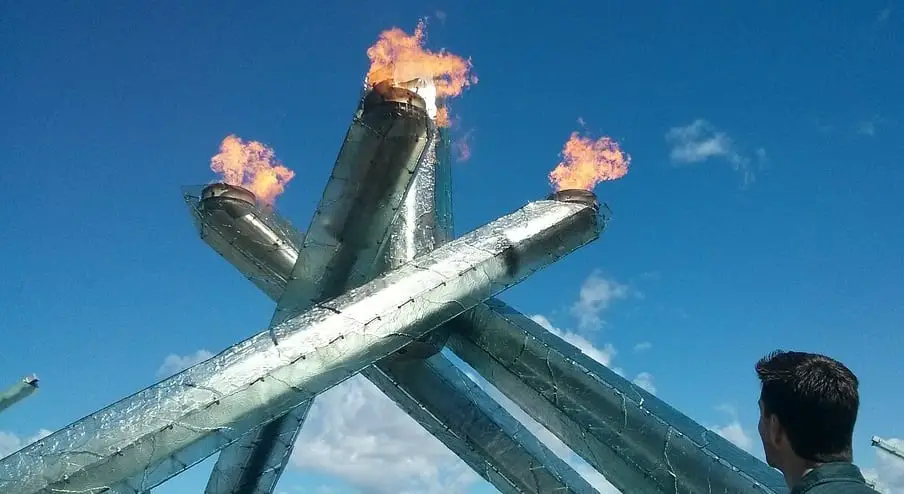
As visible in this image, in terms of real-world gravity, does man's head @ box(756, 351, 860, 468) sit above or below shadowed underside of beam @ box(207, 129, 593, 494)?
below

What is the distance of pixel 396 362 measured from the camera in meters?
13.0

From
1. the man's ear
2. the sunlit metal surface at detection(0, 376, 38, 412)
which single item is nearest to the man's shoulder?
the man's ear

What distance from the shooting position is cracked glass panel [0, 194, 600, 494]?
743 centimetres

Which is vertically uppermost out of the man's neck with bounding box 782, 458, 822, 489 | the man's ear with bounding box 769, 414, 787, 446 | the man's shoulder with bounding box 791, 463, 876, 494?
the man's ear with bounding box 769, 414, 787, 446

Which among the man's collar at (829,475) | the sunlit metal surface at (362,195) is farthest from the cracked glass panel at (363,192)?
the man's collar at (829,475)

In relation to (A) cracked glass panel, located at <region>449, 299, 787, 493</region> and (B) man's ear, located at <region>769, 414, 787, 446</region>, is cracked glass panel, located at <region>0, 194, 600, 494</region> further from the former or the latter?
(B) man's ear, located at <region>769, 414, 787, 446</region>

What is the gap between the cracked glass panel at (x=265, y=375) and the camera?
24.4 feet

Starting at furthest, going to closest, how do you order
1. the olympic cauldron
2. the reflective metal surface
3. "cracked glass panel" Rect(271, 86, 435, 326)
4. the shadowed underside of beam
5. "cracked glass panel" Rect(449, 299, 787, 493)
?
the reflective metal surface < the shadowed underside of beam < "cracked glass panel" Rect(271, 86, 435, 326) < "cracked glass panel" Rect(449, 299, 787, 493) < the olympic cauldron

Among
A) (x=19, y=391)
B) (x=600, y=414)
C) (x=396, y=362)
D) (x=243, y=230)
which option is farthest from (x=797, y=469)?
(x=19, y=391)

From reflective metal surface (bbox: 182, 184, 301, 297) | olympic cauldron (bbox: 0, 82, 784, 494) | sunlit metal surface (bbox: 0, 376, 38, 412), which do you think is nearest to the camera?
olympic cauldron (bbox: 0, 82, 784, 494)

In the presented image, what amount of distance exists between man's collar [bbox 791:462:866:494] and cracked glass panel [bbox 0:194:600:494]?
23.7ft

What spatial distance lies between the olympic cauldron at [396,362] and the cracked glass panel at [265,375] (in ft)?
0.06

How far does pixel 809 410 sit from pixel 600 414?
8.47m

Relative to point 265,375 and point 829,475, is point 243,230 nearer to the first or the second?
point 265,375
